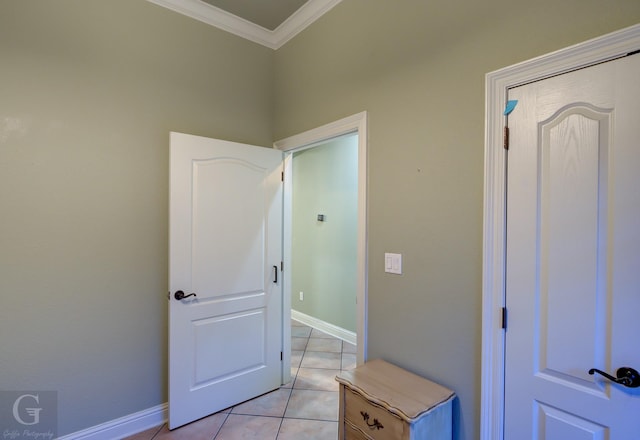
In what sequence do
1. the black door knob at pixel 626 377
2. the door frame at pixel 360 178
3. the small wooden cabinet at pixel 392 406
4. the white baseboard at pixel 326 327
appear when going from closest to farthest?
the black door knob at pixel 626 377 < the small wooden cabinet at pixel 392 406 < the door frame at pixel 360 178 < the white baseboard at pixel 326 327

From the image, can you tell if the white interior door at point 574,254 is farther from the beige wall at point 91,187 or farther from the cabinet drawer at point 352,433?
the beige wall at point 91,187

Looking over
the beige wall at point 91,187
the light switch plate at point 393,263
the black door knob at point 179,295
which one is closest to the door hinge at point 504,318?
the light switch plate at point 393,263

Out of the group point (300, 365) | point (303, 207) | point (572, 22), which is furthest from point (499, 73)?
point (303, 207)

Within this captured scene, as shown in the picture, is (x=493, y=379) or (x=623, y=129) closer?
(x=623, y=129)

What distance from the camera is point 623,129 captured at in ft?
3.43

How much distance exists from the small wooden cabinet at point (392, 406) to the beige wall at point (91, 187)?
147 cm

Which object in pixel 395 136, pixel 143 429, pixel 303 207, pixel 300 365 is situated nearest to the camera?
pixel 395 136

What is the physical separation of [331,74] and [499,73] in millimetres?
1156

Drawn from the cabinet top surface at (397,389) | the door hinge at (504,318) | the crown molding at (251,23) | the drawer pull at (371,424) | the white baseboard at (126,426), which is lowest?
the white baseboard at (126,426)

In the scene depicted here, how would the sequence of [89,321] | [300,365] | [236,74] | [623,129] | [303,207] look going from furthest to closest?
[303,207], [300,365], [236,74], [89,321], [623,129]

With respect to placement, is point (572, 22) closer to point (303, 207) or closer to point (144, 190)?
point (144, 190)

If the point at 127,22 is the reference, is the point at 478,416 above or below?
below

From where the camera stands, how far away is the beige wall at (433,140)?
1.30 meters

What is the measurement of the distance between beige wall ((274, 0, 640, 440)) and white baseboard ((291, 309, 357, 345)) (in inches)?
74.8
